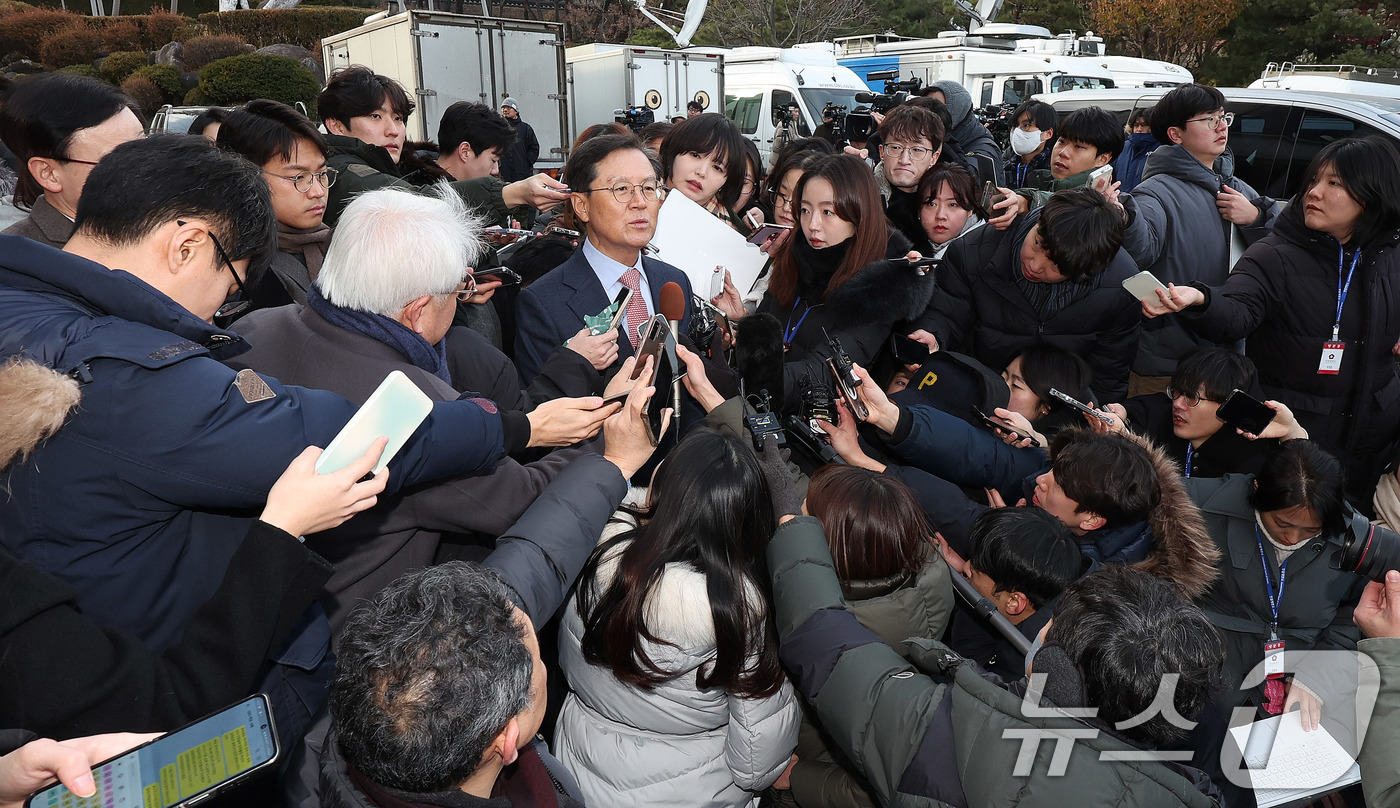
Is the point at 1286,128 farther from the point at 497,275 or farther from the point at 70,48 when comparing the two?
the point at 70,48

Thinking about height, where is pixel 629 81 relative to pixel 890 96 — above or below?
below

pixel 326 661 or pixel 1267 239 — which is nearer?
pixel 326 661

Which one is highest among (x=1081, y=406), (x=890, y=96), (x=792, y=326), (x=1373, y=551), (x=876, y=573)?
(x=890, y=96)

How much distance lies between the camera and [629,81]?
39.5 feet

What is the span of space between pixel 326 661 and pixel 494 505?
0.45 m

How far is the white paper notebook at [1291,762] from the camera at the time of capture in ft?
6.34

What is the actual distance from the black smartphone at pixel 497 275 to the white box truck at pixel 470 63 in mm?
7873

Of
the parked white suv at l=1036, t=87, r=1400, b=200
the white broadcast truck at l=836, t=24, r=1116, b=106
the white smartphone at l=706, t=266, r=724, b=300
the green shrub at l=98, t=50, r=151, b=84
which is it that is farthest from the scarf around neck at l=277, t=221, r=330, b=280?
the green shrub at l=98, t=50, r=151, b=84

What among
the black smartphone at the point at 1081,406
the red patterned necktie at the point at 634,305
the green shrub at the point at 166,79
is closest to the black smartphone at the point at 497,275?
the red patterned necktie at the point at 634,305

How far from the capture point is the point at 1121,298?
3.27 m

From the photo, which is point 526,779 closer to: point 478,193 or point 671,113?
point 478,193

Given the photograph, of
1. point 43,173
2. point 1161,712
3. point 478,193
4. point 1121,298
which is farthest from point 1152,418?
point 43,173

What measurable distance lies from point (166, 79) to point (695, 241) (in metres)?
18.3

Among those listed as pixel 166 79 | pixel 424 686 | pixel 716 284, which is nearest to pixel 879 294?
pixel 716 284
